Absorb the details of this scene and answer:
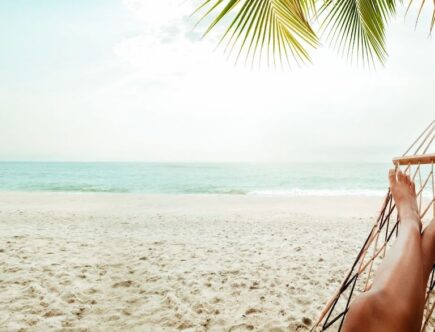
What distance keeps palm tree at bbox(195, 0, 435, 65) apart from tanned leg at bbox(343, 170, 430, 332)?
973 mm

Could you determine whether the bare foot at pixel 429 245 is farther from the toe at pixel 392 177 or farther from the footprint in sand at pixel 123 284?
the footprint in sand at pixel 123 284

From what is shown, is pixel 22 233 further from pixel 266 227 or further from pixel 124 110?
pixel 124 110

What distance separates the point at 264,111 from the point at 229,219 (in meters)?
30.9

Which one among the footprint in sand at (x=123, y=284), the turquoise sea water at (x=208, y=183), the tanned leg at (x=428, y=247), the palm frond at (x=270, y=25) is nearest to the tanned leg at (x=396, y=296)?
the tanned leg at (x=428, y=247)

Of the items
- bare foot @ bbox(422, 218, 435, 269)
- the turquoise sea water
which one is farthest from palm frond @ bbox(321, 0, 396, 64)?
the turquoise sea water

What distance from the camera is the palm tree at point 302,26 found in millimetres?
1332

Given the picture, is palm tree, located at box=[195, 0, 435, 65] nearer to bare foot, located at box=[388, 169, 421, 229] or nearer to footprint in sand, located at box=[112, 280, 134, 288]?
bare foot, located at box=[388, 169, 421, 229]

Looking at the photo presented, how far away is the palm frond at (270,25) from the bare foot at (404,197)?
713mm

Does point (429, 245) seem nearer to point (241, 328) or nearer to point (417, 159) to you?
point (417, 159)

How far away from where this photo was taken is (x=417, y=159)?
1265 mm

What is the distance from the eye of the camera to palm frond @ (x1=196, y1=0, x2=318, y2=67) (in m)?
1.29

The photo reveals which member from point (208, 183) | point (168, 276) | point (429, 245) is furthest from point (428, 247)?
point (208, 183)

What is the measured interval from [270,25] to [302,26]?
156 millimetres

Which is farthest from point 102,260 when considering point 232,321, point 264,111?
point 264,111
